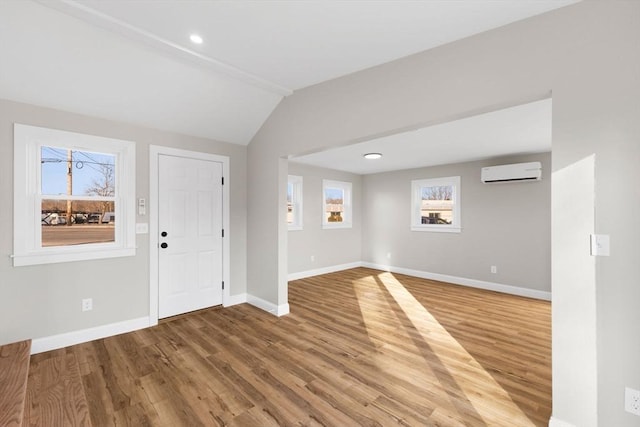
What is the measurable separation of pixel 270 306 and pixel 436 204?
4.14 metres

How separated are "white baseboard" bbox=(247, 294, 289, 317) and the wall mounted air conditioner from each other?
13.6 ft

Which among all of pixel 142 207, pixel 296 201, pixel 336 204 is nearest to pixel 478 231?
pixel 336 204

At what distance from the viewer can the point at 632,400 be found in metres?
1.51

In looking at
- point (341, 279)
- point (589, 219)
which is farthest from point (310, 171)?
point (589, 219)

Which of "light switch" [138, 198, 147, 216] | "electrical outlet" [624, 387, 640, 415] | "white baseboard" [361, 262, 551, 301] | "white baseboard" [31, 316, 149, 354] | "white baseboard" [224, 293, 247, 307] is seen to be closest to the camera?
"electrical outlet" [624, 387, 640, 415]

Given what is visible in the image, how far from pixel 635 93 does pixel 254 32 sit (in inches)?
97.4

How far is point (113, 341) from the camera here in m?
3.02

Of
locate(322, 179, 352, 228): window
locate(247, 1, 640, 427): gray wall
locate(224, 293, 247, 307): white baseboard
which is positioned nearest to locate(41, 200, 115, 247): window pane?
locate(224, 293, 247, 307): white baseboard

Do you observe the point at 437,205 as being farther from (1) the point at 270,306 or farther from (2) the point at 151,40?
(2) the point at 151,40

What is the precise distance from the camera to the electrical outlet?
1493mm

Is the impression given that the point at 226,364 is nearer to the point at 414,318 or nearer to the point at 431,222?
the point at 414,318

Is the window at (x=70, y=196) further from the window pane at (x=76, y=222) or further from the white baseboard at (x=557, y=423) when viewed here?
the white baseboard at (x=557, y=423)

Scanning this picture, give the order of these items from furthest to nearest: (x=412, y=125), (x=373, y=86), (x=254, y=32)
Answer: (x=373, y=86)
(x=412, y=125)
(x=254, y=32)

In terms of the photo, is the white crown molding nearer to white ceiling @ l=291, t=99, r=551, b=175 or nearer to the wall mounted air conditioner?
white ceiling @ l=291, t=99, r=551, b=175
